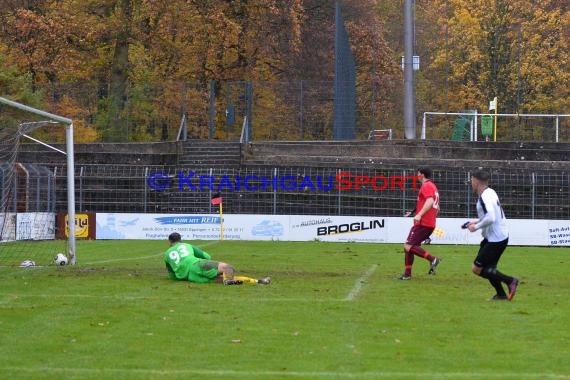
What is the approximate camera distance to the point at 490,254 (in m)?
14.5

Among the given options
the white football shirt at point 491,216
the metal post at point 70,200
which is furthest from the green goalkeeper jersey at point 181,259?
the white football shirt at point 491,216

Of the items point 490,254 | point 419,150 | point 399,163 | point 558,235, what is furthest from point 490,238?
point 419,150

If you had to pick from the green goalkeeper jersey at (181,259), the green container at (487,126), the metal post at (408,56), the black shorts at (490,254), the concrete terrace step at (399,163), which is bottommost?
the green goalkeeper jersey at (181,259)

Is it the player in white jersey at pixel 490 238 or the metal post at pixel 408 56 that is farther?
the metal post at pixel 408 56

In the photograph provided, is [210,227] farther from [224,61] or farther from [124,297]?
[124,297]

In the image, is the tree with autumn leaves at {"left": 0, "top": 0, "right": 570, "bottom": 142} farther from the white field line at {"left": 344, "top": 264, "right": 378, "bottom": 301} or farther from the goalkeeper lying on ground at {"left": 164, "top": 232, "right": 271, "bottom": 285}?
the goalkeeper lying on ground at {"left": 164, "top": 232, "right": 271, "bottom": 285}

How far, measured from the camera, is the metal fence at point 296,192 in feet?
109

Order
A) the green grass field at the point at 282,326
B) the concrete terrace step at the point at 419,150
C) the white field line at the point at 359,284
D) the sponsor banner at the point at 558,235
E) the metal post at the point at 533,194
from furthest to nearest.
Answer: the concrete terrace step at the point at 419,150 < the metal post at the point at 533,194 < the sponsor banner at the point at 558,235 < the white field line at the point at 359,284 < the green grass field at the point at 282,326

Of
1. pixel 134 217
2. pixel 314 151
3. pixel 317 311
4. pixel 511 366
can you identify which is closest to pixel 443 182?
pixel 314 151

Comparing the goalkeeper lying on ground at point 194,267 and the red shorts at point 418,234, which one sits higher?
the red shorts at point 418,234

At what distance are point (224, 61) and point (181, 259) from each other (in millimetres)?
32000

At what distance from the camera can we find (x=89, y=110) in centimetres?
4138

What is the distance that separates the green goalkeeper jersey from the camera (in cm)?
1697

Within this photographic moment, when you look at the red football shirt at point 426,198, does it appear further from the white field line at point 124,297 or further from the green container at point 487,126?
the green container at point 487,126
